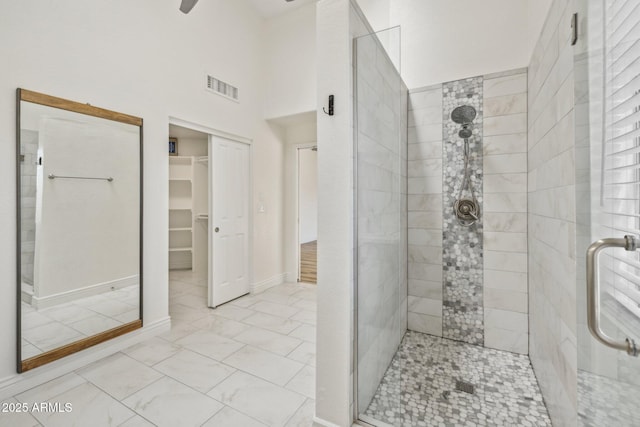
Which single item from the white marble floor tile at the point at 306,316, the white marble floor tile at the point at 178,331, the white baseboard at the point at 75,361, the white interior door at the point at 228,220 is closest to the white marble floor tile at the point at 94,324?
the white baseboard at the point at 75,361

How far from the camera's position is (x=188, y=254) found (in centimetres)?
522

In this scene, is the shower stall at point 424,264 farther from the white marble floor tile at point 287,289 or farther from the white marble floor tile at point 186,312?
the white marble floor tile at point 186,312

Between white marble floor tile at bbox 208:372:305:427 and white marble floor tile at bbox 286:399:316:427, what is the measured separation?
0.03 meters

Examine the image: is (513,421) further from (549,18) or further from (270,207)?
(270,207)

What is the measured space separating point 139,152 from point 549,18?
301 cm

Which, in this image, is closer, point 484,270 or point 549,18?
point 549,18

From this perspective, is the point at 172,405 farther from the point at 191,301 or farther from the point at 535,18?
the point at 535,18

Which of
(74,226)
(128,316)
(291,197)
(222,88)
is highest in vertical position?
(222,88)

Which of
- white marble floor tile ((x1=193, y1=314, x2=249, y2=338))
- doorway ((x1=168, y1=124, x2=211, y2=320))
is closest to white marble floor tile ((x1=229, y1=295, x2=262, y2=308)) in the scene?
white marble floor tile ((x1=193, y1=314, x2=249, y2=338))

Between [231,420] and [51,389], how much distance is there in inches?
50.6

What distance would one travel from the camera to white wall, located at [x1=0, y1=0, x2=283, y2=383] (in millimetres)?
1816

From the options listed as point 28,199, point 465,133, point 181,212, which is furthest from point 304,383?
point 181,212

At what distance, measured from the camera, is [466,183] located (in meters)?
2.43

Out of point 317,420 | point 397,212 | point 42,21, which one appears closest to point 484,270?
point 397,212
